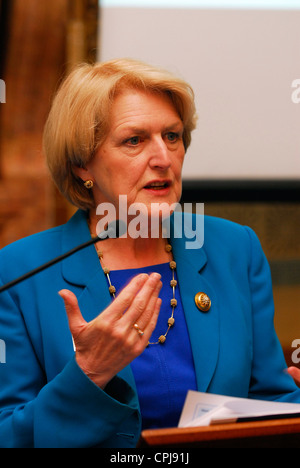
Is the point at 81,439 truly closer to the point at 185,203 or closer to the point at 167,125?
the point at 167,125

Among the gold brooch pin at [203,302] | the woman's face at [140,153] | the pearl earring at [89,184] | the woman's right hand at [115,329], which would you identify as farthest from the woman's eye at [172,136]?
the woman's right hand at [115,329]

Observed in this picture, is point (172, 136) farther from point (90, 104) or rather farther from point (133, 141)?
point (90, 104)

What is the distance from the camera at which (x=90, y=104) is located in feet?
5.05

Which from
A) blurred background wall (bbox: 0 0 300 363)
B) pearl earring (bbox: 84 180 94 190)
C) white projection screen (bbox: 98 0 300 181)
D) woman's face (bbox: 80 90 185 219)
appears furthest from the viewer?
blurred background wall (bbox: 0 0 300 363)

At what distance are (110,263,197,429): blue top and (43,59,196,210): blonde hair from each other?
45 centimetres

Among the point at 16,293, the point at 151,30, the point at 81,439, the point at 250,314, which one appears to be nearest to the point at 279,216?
the point at 151,30

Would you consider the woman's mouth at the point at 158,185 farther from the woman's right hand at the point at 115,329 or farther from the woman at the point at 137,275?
the woman's right hand at the point at 115,329

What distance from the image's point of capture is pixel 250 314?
5.19ft

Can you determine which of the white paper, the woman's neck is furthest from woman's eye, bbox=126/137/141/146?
the white paper

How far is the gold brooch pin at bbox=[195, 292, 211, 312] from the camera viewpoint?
1.53m

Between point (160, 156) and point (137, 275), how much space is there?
31 centimetres

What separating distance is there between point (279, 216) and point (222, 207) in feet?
1.00

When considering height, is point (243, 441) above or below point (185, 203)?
below

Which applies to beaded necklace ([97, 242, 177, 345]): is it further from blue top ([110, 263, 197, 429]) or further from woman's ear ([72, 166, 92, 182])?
woman's ear ([72, 166, 92, 182])
